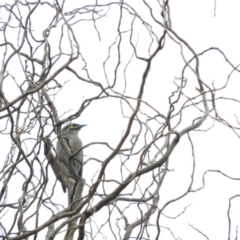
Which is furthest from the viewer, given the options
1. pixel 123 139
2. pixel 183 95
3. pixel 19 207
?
pixel 19 207

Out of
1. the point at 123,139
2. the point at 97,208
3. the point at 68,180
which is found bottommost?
the point at 97,208

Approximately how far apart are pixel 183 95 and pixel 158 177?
0.51 metres

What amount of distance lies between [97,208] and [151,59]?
658 millimetres

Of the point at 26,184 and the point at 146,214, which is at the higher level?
the point at 26,184

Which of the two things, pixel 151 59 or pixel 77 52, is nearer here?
pixel 151 59

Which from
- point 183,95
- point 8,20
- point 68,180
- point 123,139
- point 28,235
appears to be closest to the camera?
point 123,139

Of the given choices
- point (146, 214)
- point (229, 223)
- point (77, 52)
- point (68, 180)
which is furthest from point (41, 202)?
point (68, 180)

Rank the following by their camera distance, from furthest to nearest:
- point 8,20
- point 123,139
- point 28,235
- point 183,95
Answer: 1. point 8,20
2. point 183,95
3. point 28,235
4. point 123,139

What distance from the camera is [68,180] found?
5.45 meters

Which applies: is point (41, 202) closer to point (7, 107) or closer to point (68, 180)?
point (7, 107)

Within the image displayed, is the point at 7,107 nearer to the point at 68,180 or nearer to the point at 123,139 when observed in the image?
the point at 123,139

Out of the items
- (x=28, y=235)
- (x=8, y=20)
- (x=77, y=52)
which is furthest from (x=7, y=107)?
(x=8, y=20)

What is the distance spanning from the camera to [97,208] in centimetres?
239

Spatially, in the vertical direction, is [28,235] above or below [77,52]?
below
